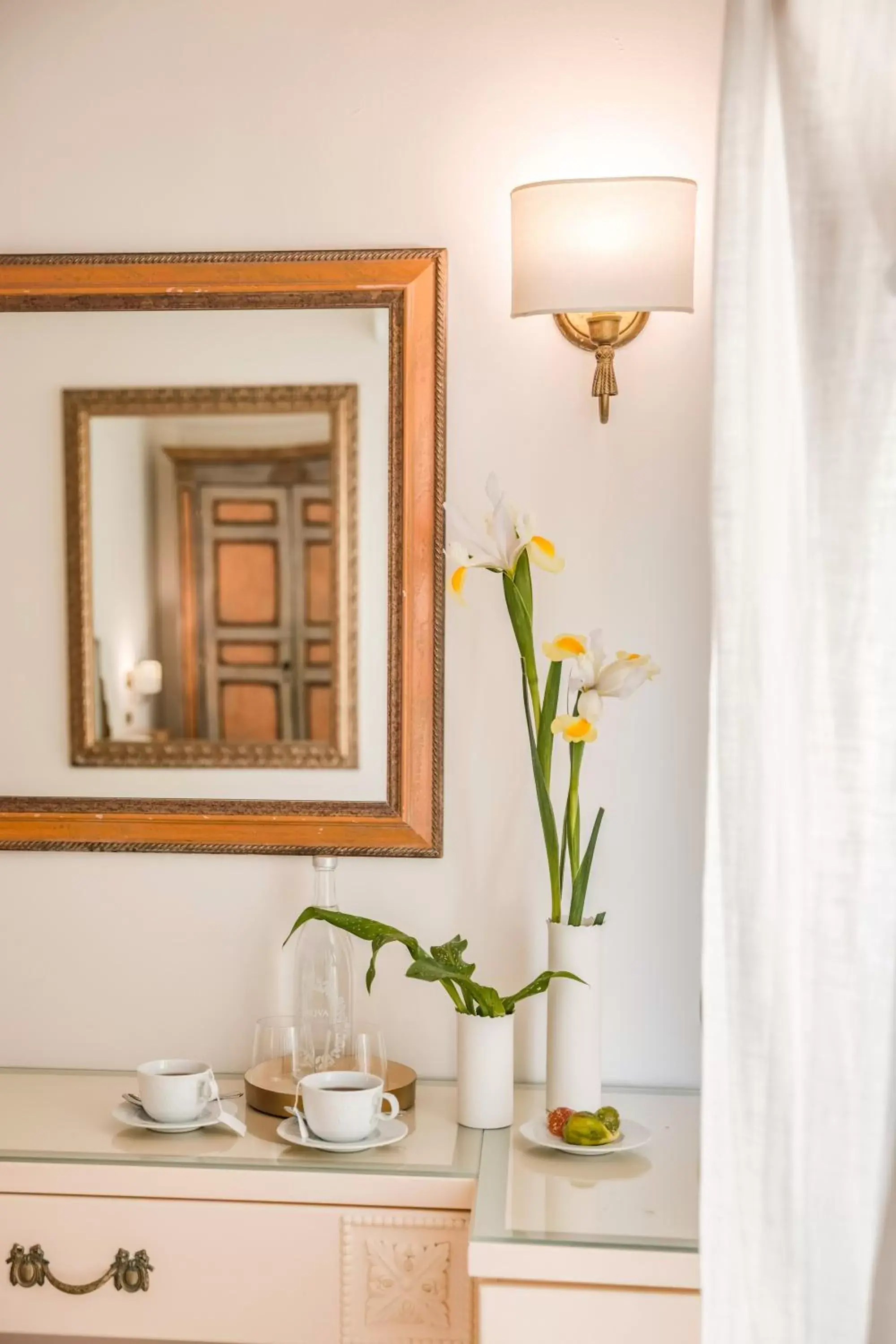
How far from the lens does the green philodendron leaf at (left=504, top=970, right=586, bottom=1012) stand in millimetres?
1616

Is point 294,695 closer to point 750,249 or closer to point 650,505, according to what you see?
point 650,505

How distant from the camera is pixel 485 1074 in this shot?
5.36 feet

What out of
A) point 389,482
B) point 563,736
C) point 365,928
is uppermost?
point 389,482

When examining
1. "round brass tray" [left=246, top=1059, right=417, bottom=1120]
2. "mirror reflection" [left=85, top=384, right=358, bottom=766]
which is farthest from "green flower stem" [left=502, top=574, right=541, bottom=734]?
"round brass tray" [left=246, top=1059, right=417, bottom=1120]

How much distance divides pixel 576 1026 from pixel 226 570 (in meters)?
0.76

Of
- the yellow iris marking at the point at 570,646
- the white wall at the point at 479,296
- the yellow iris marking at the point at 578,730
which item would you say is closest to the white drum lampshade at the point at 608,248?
the white wall at the point at 479,296

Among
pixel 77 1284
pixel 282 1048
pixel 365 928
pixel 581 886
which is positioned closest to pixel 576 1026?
pixel 581 886

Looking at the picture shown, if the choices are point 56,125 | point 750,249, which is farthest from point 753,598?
point 56,125

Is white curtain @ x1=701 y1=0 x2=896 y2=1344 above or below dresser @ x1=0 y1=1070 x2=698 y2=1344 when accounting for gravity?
above

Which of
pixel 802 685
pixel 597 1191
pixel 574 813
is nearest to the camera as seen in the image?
pixel 802 685

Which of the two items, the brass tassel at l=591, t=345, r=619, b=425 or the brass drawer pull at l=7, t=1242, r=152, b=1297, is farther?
the brass tassel at l=591, t=345, r=619, b=425

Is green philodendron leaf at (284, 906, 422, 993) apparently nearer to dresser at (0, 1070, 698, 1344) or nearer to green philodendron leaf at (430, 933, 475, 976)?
green philodendron leaf at (430, 933, 475, 976)

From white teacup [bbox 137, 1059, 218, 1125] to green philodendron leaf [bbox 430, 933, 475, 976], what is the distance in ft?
1.01

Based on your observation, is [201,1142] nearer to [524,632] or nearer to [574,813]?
[574,813]
